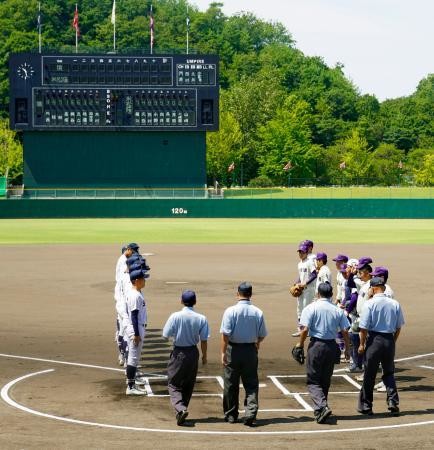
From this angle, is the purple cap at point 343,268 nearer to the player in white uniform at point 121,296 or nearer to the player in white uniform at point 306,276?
the player in white uniform at point 306,276

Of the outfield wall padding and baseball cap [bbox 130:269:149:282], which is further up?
baseball cap [bbox 130:269:149:282]

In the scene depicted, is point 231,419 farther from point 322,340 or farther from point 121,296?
point 121,296

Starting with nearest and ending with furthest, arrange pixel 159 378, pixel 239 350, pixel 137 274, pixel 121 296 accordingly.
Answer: pixel 239 350
pixel 137 274
pixel 159 378
pixel 121 296

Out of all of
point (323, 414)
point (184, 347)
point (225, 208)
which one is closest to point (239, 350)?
point (184, 347)

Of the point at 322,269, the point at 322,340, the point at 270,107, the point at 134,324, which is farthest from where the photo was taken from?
the point at 270,107

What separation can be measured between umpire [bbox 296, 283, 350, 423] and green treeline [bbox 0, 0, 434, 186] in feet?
303

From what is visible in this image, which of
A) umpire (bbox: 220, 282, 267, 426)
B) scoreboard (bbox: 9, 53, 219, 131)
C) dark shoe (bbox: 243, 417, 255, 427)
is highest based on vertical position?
scoreboard (bbox: 9, 53, 219, 131)

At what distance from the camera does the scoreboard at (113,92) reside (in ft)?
223

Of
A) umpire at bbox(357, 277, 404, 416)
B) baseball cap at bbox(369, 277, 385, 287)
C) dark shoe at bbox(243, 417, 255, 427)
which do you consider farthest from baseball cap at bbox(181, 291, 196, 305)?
baseball cap at bbox(369, 277, 385, 287)

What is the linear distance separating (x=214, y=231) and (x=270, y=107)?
72.3m

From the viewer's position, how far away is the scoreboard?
68000mm

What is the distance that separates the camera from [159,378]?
50.8 feet

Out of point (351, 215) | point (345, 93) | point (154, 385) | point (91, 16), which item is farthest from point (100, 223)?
point (91, 16)

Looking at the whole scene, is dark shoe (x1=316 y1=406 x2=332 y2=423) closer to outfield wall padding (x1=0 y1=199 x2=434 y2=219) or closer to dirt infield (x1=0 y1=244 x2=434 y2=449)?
dirt infield (x1=0 y1=244 x2=434 y2=449)
